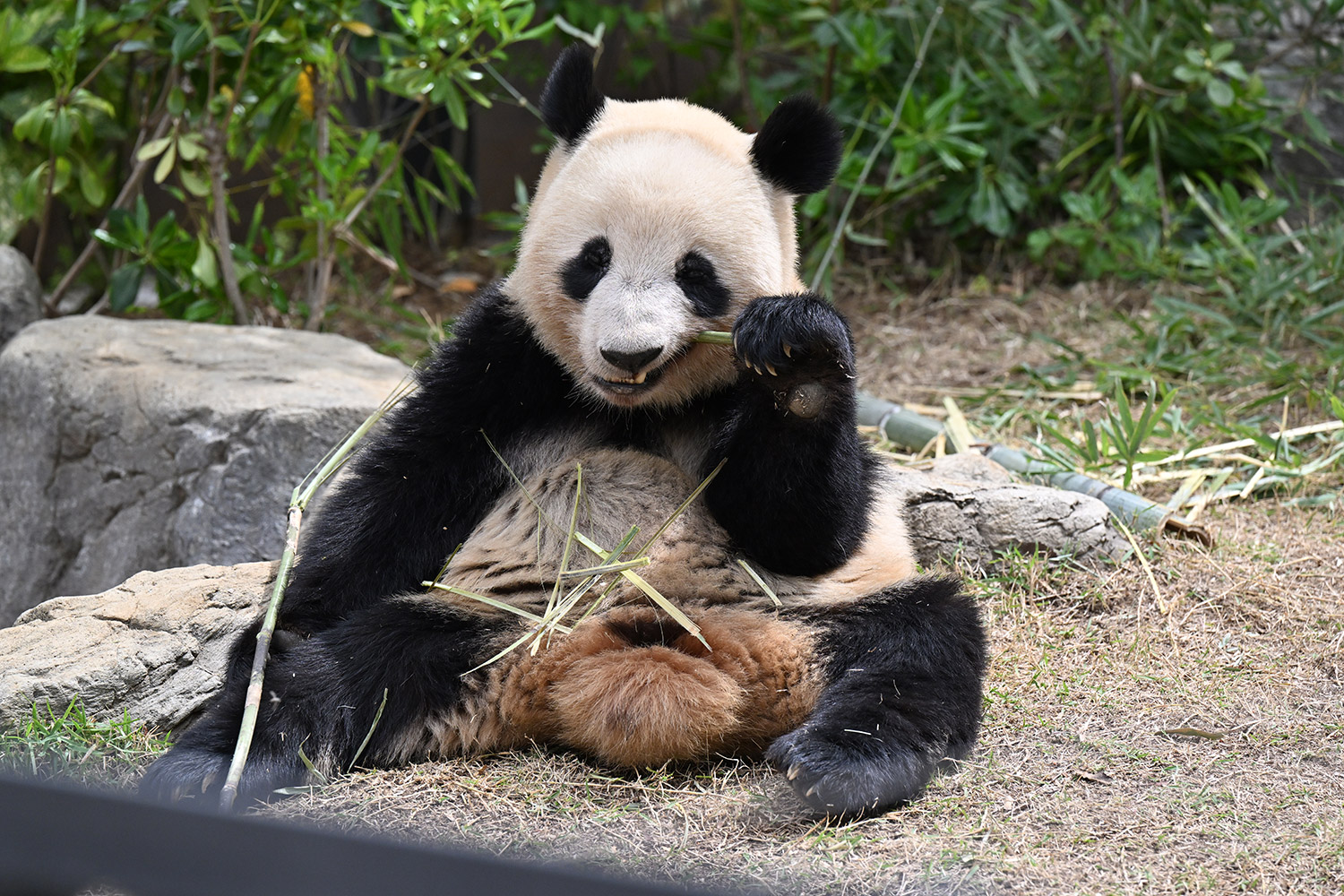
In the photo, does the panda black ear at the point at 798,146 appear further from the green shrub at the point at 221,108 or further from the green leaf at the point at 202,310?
the green leaf at the point at 202,310

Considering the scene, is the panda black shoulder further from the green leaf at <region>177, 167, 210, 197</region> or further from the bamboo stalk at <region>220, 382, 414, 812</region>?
the green leaf at <region>177, 167, 210, 197</region>

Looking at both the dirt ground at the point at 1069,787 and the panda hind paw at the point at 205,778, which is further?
the panda hind paw at the point at 205,778

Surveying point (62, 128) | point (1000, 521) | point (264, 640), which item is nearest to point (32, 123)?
point (62, 128)

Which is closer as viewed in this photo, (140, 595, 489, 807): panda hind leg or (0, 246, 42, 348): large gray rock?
(140, 595, 489, 807): panda hind leg

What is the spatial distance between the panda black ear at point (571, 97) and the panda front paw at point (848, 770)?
1350 millimetres

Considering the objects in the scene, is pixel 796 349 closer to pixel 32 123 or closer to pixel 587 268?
pixel 587 268

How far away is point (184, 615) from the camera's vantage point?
2594 millimetres

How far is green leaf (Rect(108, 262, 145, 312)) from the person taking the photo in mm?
4496

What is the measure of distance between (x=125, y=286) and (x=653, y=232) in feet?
10.4

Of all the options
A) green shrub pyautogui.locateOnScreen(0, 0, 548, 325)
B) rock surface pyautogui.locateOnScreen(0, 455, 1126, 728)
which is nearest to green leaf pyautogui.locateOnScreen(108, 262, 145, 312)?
green shrub pyautogui.locateOnScreen(0, 0, 548, 325)

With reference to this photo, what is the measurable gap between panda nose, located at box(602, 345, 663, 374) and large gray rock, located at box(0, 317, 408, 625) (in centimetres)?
164

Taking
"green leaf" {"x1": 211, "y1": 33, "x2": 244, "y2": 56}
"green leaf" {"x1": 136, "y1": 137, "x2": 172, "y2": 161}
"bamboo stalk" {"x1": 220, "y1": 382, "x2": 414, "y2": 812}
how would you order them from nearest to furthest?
"bamboo stalk" {"x1": 220, "y1": 382, "x2": 414, "y2": 812} → "green leaf" {"x1": 211, "y1": 33, "x2": 244, "y2": 56} → "green leaf" {"x1": 136, "y1": 137, "x2": 172, "y2": 161}

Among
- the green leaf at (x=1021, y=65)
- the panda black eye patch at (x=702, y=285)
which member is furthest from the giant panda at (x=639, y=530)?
the green leaf at (x=1021, y=65)

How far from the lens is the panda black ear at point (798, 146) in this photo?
2350 millimetres
